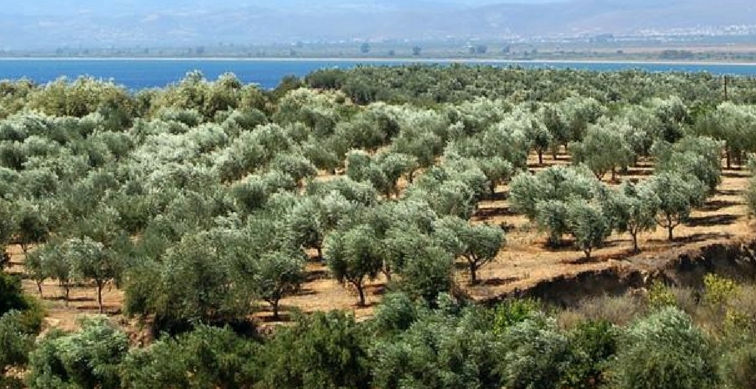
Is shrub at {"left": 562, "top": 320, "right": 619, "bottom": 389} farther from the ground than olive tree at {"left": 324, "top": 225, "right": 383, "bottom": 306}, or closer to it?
closer to it

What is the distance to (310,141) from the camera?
6612cm

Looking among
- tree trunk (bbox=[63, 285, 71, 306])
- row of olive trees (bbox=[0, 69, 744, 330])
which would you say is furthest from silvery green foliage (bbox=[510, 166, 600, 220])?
tree trunk (bbox=[63, 285, 71, 306])

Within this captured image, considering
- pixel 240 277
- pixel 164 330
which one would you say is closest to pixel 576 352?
pixel 240 277

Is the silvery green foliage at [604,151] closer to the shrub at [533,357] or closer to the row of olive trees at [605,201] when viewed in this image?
the row of olive trees at [605,201]

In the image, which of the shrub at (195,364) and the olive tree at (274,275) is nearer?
the shrub at (195,364)

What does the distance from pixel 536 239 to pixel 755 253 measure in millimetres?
9206

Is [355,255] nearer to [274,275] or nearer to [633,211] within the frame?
[274,275]

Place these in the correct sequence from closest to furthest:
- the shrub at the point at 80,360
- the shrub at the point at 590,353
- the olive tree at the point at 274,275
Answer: the shrub at the point at 590,353, the shrub at the point at 80,360, the olive tree at the point at 274,275

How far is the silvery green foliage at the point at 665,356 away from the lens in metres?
24.7

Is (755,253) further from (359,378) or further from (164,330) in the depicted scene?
(164,330)

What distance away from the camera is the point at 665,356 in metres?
25.0

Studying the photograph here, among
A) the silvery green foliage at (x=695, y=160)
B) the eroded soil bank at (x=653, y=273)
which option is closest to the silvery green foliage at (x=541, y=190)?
the silvery green foliage at (x=695, y=160)

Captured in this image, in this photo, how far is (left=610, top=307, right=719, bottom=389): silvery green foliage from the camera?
2472 cm

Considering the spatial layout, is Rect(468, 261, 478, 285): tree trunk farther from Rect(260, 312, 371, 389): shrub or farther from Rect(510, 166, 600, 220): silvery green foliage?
Rect(260, 312, 371, 389): shrub
